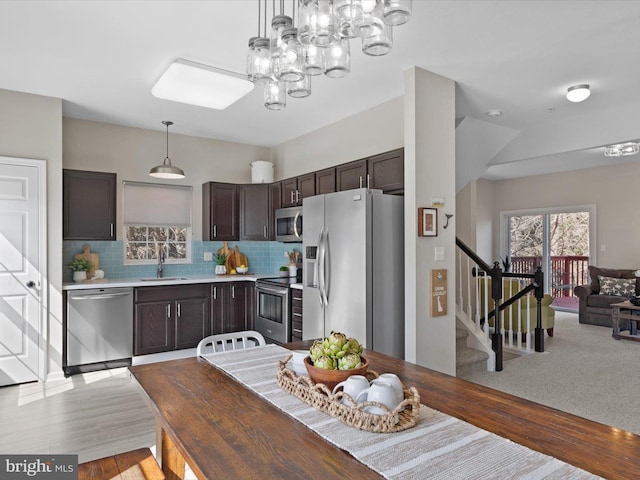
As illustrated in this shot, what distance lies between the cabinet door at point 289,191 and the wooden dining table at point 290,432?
3732mm

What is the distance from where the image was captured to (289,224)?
5.33 meters

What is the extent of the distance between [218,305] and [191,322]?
0.38 meters

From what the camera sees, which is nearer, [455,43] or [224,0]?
[224,0]

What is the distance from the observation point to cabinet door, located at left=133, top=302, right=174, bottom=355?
4633 mm

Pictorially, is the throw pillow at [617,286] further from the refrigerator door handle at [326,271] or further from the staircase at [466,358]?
the refrigerator door handle at [326,271]

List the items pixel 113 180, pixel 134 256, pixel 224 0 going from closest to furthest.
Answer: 1. pixel 224 0
2. pixel 113 180
3. pixel 134 256

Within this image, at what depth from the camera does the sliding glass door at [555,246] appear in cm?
853

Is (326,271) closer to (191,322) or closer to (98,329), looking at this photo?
(191,322)

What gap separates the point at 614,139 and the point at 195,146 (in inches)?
200

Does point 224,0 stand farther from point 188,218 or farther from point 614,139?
point 614,139

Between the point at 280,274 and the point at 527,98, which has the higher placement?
the point at 527,98

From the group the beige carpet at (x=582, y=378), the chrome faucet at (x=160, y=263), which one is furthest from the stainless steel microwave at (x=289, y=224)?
the beige carpet at (x=582, y=378)

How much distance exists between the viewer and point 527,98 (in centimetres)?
429

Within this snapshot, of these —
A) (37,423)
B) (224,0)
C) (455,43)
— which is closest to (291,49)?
(224,0)
